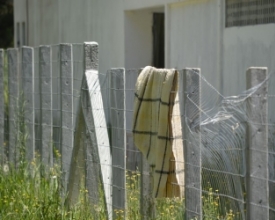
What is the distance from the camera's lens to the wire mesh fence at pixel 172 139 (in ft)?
13.5

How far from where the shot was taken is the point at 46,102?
7480 mm

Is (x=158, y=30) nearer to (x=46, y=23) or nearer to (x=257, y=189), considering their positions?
(x=46, y=23)

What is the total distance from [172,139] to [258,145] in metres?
0.97

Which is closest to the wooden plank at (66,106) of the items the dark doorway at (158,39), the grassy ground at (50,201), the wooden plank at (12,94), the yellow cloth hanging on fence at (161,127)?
the grassy ground at (50,201)

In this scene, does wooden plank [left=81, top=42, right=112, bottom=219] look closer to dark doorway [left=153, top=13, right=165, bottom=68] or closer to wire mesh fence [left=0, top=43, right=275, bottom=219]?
wire mesh fence [left=0, top=43, right=275, bottom=219]

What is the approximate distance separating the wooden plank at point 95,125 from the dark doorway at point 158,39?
5443 mm

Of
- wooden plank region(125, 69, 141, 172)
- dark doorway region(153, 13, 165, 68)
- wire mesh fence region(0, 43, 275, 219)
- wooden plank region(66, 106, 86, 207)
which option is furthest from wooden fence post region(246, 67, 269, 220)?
dark doorway region(153, 13, 165, 68)

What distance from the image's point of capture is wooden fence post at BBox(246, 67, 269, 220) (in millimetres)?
4086

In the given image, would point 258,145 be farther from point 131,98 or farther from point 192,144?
point 131,98

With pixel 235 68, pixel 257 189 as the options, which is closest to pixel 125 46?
pixel 235 68

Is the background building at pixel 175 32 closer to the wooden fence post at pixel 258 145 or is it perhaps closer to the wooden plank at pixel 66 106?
the wooden plank at pixel 66 106

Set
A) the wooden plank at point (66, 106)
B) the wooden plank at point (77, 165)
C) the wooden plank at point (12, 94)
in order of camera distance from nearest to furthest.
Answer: the wooden plank at point (77, 165)
the wooden plank at point (66, 106)
the wooden plank at point (12, 94)

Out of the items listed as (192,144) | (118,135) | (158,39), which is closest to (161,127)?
(192,144)

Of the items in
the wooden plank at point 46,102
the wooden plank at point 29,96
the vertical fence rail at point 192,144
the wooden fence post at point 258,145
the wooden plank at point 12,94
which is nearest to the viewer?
the wooden fence post at point 258,145
